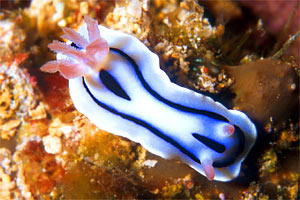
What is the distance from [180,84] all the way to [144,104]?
90cm

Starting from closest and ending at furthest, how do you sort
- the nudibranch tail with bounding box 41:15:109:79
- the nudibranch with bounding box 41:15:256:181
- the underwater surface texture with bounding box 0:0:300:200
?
1. the nudibranch tail with bounding box 41:15:109:79
2. the nudibranch with bounding box 41:15:256:181
3. the underwater surface texture with bounding box 0:0:300:200

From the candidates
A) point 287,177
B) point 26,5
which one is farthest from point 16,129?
point 287,177

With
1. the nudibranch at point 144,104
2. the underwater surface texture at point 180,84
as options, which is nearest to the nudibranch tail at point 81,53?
the nudibranch at point 144,104

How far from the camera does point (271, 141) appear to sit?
4051mm

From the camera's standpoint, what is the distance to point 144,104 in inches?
128

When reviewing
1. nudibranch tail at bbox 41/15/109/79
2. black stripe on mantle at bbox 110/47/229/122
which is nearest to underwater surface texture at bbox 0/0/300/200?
black stripe on mantle at bbox 110/47/229/122

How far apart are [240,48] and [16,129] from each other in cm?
426

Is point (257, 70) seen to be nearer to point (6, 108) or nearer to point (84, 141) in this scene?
point (84, 141)

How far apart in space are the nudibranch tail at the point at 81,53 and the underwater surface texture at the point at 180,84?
1.02 meters

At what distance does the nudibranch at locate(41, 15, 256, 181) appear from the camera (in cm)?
325

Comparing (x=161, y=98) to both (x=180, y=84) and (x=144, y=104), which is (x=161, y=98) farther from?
(x=180, y=84)

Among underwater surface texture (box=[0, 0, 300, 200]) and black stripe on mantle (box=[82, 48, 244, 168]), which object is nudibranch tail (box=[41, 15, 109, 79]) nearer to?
black stripe on mantle (box=[82, 48, 244, 168])

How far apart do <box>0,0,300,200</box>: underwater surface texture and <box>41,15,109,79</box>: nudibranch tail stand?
1.02m

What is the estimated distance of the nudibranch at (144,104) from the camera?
325 centimetres
